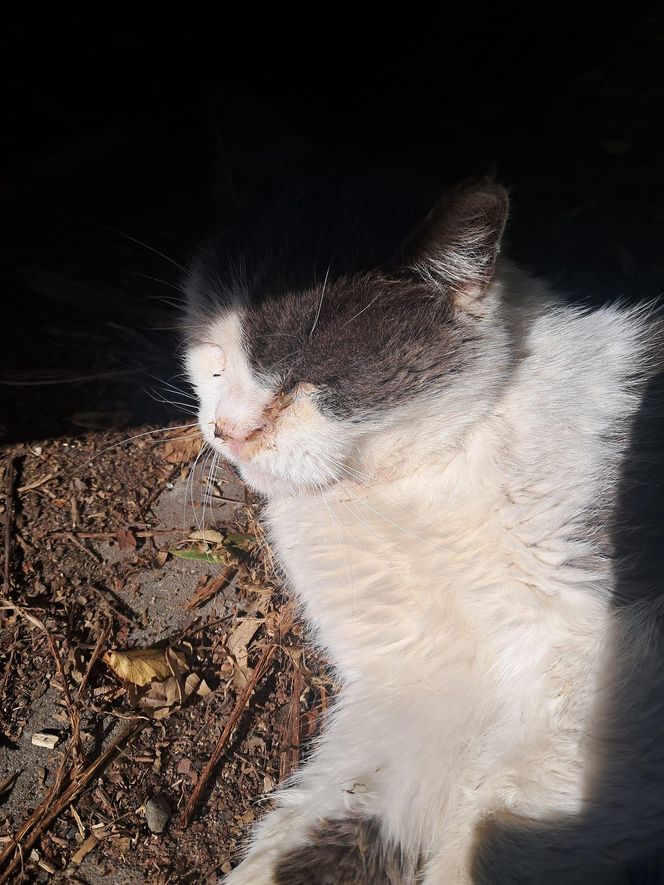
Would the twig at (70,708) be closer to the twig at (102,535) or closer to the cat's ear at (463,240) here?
the twig at (102,535)

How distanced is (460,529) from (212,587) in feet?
3.21

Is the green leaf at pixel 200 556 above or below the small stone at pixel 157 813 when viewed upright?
above

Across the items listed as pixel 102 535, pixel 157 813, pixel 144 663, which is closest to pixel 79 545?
pixel 102 535

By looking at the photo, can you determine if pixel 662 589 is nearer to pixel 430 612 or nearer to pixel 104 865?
pixel 430 612

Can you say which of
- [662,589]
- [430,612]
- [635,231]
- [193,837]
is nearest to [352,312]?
[430,612]

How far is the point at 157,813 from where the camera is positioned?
1907 mm

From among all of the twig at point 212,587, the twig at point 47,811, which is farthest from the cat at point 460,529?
the twig at point 212,587

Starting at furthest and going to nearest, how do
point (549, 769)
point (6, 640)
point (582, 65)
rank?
point (582, 65) < point (6, 640) < point (549, 769)

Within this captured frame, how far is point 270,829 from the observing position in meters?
1.90

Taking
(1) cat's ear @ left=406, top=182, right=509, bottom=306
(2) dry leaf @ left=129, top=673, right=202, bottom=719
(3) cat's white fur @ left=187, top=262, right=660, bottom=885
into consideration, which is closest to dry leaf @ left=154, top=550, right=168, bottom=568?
(2) dry leaf @ left=129, top=673, right=202, bottom=719

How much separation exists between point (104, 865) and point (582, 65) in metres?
4.57

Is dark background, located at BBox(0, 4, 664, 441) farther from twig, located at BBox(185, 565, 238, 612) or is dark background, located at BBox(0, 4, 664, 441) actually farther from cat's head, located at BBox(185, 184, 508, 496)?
cat's head, located at BBox(185, 184, 508, 496)

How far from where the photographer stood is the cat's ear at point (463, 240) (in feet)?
4.94

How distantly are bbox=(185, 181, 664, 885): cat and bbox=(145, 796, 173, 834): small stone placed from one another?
244 mm
